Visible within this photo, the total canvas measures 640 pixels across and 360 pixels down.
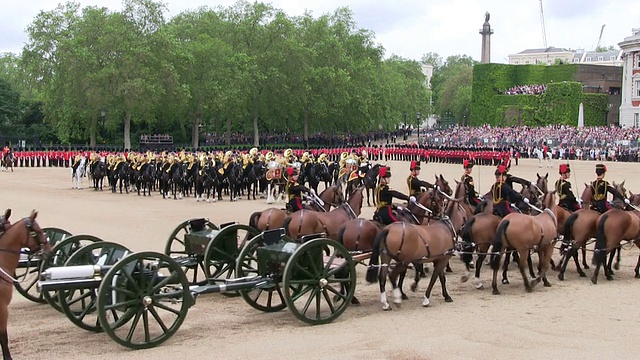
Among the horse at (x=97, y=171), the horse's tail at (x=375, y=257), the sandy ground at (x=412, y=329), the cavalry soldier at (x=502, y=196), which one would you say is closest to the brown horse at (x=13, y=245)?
the sandy ground at (x=412, y=329)

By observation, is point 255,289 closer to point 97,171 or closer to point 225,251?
point 225,251

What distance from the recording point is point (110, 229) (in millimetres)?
17250

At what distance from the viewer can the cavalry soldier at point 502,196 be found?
1223 cm

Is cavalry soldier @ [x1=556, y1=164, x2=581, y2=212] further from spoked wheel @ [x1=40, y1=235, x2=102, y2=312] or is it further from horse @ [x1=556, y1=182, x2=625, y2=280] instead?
spoked wheel @ [x1=40, y1=235, x2=102, y2=312]

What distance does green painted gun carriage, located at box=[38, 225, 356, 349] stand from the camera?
7.90 meters

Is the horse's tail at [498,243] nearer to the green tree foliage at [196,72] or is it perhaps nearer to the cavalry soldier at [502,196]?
the cavalry soldier at [502,196]

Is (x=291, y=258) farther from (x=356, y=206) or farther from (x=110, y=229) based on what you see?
(x=110, y=229)

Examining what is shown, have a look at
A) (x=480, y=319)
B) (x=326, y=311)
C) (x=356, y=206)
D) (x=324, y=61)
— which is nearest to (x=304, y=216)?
(x=356, y=206)

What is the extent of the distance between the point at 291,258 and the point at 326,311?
137 centimetres

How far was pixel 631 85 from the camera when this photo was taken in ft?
214

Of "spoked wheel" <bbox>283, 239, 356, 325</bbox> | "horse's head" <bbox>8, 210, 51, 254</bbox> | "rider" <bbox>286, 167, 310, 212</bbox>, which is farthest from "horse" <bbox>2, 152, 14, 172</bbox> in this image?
"spoked wheel" <bbox>283, 239, 356, 325</bbox>

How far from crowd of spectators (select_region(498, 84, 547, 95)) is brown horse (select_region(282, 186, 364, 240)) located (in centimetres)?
6396

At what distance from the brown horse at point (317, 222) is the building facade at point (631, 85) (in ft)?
196

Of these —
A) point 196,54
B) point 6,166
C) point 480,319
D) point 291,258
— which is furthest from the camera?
point 196,54
